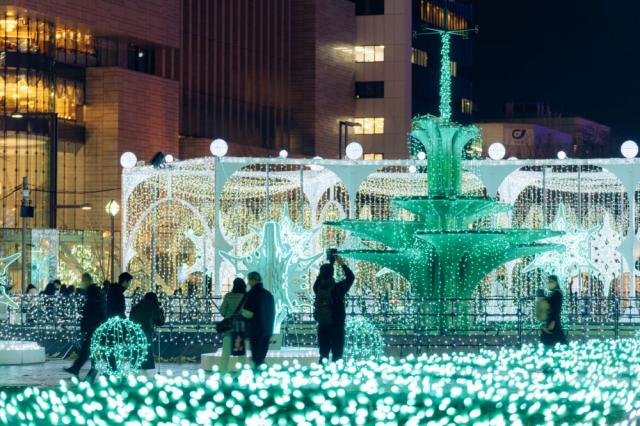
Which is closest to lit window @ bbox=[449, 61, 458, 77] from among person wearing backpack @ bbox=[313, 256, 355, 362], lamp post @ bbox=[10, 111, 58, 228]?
lamp post @ bbox=[10, 111, 58, 228]

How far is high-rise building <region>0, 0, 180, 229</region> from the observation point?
190 feet

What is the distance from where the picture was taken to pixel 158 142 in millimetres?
65188

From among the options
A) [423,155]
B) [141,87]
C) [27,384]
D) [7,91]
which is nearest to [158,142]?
[141,87]

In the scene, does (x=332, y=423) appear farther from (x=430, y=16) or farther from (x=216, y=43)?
(x=430, y=16)

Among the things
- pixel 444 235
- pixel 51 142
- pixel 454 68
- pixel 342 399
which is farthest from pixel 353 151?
pixel 454 68

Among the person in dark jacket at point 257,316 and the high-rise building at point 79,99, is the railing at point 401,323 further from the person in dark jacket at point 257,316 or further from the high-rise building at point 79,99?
the high-rise building at point 79,99

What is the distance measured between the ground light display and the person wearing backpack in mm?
4870

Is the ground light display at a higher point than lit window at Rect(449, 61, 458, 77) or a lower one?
lower

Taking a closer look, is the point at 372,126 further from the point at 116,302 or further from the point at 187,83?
the point at 116,302

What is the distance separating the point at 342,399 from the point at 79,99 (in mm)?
51503

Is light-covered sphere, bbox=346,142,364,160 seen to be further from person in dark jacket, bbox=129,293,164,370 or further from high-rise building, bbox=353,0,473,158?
high-rise building, bbox=353,0,473,158

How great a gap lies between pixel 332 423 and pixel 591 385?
2.61 meters

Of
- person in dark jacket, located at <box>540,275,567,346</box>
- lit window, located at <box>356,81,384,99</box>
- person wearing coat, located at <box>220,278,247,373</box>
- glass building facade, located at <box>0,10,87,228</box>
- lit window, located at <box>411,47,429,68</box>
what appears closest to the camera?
person wearing coat, located at <box>220,278,247,373</box>

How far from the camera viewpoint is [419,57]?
321 feet
